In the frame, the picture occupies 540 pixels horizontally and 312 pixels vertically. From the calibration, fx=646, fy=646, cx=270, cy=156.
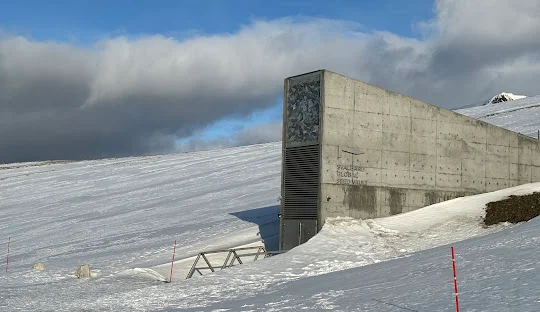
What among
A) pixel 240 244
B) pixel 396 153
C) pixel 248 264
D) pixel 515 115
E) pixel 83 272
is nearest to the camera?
pixel 248 264

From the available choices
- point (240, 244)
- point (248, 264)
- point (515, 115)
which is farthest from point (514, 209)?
point (515, 115)

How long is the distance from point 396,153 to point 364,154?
1508 mm

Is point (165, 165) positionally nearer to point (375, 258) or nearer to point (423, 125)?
point (423, 125)

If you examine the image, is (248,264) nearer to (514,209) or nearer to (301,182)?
(301,182)

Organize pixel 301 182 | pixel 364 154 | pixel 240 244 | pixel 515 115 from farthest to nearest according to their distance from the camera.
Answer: pixel 515 115
pixel 240 244
pixel 364 154
pixel 301 182

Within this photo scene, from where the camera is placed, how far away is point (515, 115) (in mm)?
55719

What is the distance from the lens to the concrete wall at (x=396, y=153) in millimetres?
22969

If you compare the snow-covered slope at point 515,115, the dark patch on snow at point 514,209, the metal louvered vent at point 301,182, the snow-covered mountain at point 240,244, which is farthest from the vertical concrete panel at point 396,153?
the snow-covered slope at point 515,115

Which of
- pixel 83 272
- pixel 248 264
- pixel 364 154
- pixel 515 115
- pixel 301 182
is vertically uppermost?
pixel 515 115

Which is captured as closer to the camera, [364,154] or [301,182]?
[301,182]

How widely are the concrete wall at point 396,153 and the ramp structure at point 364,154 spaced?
36 millimetres

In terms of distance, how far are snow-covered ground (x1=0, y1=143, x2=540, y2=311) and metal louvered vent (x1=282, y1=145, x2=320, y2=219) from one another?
4.37ft

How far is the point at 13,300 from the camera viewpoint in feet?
56.7

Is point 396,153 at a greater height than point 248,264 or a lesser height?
greater
